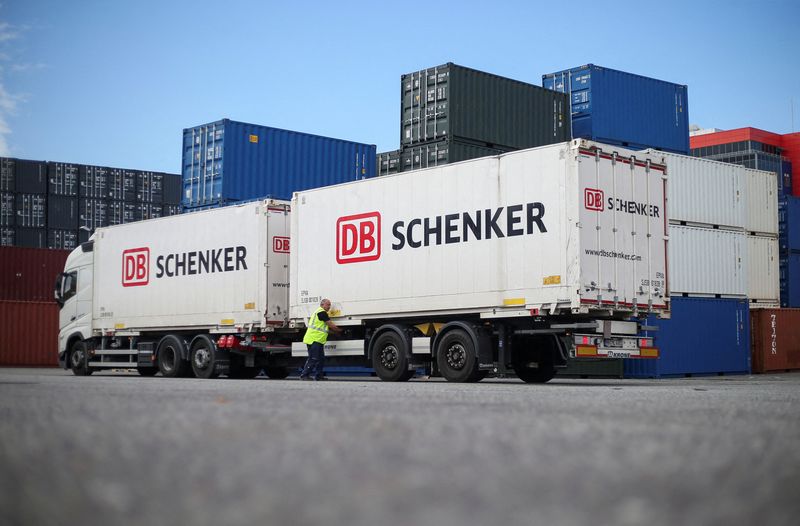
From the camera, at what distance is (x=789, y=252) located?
26641mm

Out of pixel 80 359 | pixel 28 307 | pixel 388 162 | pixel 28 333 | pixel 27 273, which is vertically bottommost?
pixel 80 359

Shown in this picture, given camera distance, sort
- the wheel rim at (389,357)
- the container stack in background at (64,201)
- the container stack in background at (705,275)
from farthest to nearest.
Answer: the container stack in background at (64,201) → the container stack in background at (705,275) → the wheel rim at (389,357)

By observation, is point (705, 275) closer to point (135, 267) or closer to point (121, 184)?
point (135, 267)

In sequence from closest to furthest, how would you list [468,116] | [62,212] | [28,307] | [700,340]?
[700,340] → [468,116] → [28,307] → [62,212]

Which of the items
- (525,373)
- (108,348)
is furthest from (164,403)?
(108,348)

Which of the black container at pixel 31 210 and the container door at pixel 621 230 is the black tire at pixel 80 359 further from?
the black container at pixel 31 210

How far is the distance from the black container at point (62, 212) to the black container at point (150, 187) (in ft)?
9.26

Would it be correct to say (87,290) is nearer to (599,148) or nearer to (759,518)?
(599,148)

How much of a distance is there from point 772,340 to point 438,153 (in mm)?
9753

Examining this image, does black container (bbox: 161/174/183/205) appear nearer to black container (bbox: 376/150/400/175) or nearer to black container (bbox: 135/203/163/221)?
black container (bbox: 135/203/163/221)

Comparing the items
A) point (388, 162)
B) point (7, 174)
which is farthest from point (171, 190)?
point (388, 162)

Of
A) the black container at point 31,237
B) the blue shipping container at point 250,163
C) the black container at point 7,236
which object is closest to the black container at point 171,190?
the black container at point 31,237

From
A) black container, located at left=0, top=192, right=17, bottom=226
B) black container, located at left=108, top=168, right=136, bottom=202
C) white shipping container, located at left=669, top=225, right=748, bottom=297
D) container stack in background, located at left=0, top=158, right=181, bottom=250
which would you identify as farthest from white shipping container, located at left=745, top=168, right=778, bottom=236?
black container, located at left=0, top=192, right=17, bottom=226

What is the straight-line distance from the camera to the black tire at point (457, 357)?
1457 centimetres
